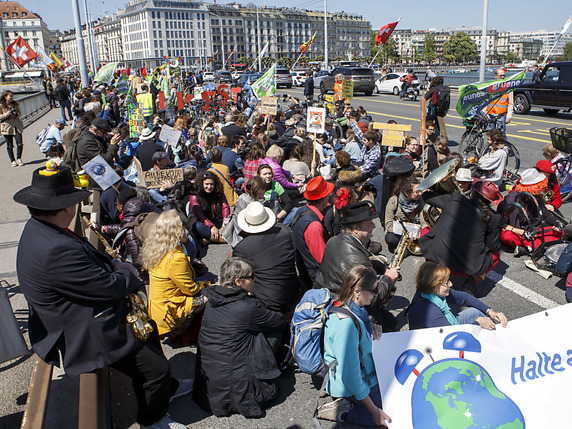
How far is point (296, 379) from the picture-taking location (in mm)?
4148

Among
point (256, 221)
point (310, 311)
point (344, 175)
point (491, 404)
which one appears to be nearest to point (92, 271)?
point (310, 311)

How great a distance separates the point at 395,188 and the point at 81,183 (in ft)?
14.7

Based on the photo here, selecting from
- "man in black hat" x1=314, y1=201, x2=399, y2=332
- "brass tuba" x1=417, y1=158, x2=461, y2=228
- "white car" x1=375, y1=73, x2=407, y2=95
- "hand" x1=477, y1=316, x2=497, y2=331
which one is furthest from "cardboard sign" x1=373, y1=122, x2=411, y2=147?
"white car" x1=375, y1=73, x2=407, y2=95

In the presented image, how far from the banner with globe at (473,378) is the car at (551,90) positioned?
715 inches

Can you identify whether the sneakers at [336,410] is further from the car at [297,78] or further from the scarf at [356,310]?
the car at [297,78]

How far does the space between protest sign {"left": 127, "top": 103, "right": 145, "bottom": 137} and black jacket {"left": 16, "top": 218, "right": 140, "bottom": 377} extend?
33.4ft

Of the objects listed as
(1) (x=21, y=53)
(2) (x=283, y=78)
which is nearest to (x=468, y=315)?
(1) (x=21, y=53)

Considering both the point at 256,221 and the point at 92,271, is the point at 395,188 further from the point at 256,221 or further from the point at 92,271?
the point at 92,271

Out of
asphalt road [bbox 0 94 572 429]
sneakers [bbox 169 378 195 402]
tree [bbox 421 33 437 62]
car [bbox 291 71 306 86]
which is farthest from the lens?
tree [bbox 421 33 437 62]

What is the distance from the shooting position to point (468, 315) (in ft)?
13.1

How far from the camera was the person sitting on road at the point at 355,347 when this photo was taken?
3152 mm

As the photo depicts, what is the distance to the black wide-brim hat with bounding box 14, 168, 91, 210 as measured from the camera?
285cm

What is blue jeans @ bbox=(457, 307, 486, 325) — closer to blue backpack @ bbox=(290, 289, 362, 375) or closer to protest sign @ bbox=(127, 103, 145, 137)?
blue backpack @ bbox=(290, 289, 362, 375)

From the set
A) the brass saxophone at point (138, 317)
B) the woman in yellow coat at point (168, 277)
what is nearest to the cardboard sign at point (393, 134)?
the woman in yellow coat at point (168, 277)
